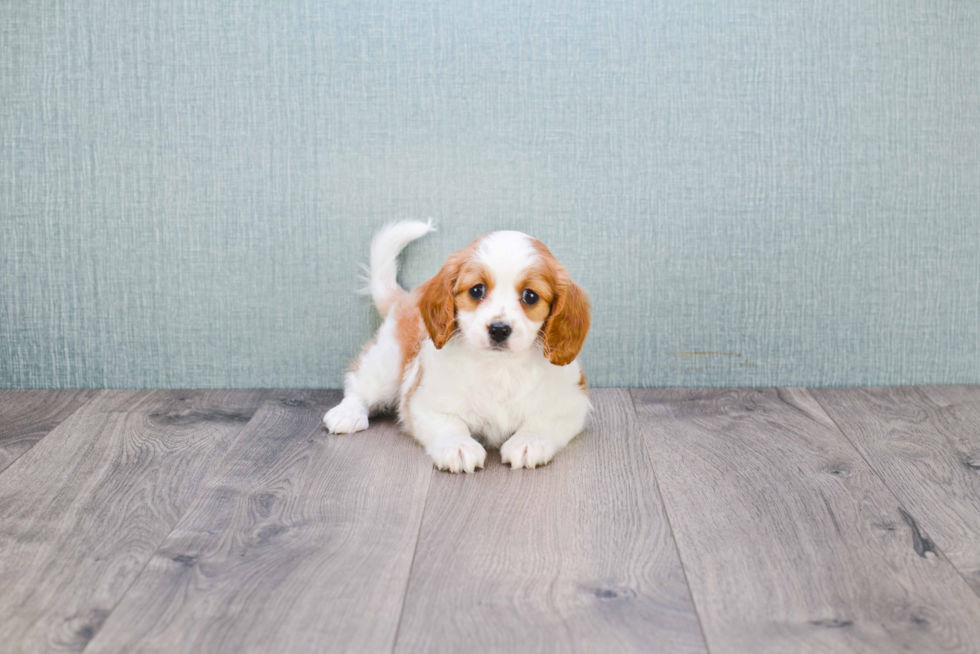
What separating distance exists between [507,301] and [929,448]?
105cm

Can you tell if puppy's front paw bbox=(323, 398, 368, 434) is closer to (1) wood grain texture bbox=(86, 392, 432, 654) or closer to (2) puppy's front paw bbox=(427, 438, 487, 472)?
(1) wood grain texture bbox=(86, 392, 432, 654)

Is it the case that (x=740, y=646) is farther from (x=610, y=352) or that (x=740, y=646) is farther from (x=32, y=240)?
(x=32, y=240)

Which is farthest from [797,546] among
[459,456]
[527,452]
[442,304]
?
[442,304]

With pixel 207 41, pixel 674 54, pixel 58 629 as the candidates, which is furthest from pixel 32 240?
pixel 674 54

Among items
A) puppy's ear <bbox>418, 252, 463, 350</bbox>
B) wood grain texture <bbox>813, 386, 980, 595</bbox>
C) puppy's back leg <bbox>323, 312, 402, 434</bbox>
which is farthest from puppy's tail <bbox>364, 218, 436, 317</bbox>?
wood grain texture <bbox>813, 386, 980, 595</bbox>

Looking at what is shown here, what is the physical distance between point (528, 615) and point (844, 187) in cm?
→ 168

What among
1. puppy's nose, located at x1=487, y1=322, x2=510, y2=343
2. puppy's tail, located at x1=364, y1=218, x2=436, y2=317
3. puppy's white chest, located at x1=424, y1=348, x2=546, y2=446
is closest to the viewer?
puppy's nose, located at x1=487, y1=322, x2=510, y2=343

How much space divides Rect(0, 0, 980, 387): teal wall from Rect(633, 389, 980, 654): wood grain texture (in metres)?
0.47

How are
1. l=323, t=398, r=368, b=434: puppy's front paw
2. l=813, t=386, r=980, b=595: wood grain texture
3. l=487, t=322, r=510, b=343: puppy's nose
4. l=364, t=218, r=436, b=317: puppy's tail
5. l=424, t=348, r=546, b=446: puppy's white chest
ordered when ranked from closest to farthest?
l=813, t=386, r=980, b=595: wood grain texture → l=487, t=322, r=510, b=343: puppy's nose → l=424, t=348, r=546, b=446: puppy's white chest → l=323, t=398, r=368, b=434: puppy's front paw → l=364, t=218, r=436, b=317: puppy's tail

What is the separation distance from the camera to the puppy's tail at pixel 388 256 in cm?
223

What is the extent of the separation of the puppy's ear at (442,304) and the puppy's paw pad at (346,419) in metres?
0.36

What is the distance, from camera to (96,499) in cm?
161

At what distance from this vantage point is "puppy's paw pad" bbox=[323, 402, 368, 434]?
2045mm

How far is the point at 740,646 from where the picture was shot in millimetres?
1124
